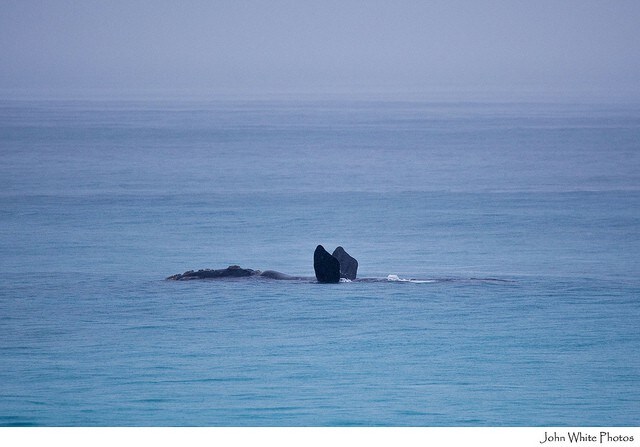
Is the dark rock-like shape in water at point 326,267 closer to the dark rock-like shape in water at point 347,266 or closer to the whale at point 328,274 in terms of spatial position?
the whale at point 328,274

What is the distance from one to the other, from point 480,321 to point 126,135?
53.5m

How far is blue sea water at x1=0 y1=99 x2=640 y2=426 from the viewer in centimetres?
1440

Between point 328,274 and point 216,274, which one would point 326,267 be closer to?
point 328,274

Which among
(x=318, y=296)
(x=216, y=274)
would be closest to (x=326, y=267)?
(x=318, y=296)

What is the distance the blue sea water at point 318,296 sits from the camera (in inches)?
567

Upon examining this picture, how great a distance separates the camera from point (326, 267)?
21.3m

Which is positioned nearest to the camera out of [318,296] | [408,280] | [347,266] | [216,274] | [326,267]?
[318,296]

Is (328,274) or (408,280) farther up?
(328,274)

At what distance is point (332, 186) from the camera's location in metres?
44.2

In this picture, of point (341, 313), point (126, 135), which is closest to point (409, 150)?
point (126, 135)

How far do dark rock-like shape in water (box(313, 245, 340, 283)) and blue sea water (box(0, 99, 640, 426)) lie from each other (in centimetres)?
34

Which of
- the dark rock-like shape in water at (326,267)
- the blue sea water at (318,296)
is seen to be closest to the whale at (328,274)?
the dark rock-like shape in water at (326,267)

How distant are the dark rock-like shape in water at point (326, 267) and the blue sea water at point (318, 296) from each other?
0.34m

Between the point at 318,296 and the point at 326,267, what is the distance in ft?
3.21
